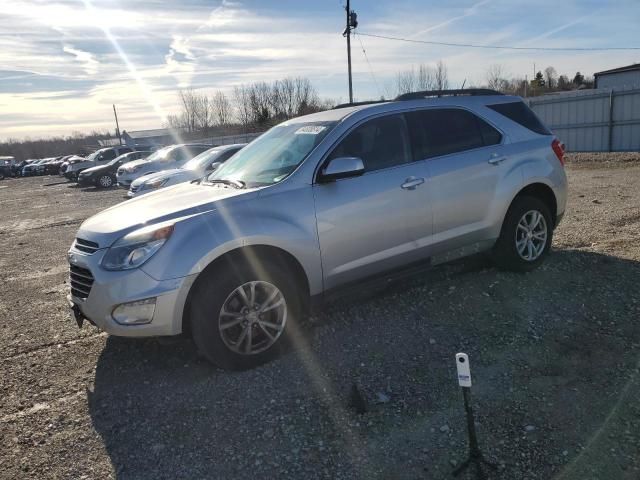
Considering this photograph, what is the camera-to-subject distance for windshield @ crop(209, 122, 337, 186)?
4.22 m

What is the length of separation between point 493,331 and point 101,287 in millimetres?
3050

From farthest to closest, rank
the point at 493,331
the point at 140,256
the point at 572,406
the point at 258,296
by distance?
the point at 493,331 < the point at 258,296 < the point at 140,256 < the point at 572,406

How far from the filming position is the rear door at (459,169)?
4.63 m

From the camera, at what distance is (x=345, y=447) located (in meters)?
2.91

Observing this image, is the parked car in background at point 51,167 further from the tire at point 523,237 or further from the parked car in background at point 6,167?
the tire at point 523,237

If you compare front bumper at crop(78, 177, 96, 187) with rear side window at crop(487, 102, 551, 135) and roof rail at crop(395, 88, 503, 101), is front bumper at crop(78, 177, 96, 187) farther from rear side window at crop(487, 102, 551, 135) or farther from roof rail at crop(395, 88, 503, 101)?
rear side window at crop(487, 102, 551, 135)

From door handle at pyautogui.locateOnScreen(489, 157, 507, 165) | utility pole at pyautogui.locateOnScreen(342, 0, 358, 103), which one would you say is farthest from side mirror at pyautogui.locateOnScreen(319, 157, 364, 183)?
utility pole at pyautogui.locateOnScreen(342, 0, 358, 103)

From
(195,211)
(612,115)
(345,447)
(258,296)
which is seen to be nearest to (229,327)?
(258,296)

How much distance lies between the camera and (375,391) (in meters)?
3.45

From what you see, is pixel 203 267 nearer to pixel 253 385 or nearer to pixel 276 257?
pixel 276 257

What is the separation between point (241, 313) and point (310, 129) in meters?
1.80

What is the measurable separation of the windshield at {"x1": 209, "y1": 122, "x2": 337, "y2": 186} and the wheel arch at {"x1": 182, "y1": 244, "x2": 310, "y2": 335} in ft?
1.97

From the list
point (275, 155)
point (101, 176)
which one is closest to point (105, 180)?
point (101, 176)

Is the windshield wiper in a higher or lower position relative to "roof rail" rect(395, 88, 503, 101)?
lower
